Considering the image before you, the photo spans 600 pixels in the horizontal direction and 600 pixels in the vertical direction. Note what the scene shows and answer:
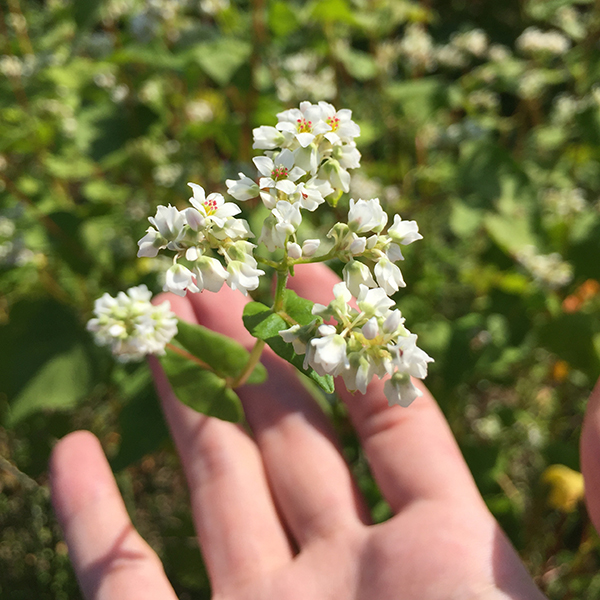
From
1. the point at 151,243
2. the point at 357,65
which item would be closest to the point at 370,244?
the point at 151,243

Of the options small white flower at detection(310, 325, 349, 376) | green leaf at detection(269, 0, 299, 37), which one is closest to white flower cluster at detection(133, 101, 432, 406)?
small white flower at detection(310, 325, 349, 376)

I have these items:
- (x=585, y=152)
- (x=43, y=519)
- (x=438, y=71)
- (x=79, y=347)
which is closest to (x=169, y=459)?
(x=43, y=519)

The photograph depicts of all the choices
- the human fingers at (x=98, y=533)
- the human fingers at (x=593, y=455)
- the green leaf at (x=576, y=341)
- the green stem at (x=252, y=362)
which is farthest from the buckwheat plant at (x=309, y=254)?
the green leaf at (x=576, y=341)

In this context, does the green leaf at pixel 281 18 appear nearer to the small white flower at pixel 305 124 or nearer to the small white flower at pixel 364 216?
the small white flower at pixel 305 124

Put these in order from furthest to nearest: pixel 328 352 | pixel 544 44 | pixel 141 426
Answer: pixel 544 44 → pixel 141 426 → pixel 328 352

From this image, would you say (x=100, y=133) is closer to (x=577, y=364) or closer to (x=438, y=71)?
(x=577, y=364)

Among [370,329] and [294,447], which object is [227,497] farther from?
[370,329]

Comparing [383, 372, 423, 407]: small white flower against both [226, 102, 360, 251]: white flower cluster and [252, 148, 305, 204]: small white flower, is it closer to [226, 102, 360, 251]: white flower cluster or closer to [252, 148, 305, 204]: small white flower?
[226, 102, 360, 251]: white flower cluster
